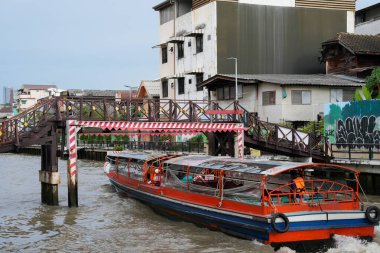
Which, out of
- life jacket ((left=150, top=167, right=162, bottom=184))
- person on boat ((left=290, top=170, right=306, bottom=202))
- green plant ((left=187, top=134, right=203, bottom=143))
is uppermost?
green plant ((left=187, top=134, right=203, bottom=143))

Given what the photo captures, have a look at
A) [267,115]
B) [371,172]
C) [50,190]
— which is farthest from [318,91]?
[50,190]

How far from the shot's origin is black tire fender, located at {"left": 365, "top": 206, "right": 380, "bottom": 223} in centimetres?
1694

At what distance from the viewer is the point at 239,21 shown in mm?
52281

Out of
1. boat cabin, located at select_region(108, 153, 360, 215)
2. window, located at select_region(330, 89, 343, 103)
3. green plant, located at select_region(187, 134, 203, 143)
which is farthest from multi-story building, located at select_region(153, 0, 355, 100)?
boat cabin, located at select_region(108, 153, 360, 215)

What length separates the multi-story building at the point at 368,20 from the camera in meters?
57.5

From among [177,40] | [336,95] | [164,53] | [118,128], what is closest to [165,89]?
[164,53]

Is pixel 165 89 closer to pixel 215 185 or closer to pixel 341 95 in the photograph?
pixel 341 95

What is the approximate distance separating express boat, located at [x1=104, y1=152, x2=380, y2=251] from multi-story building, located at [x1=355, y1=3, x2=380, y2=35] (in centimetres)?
4098

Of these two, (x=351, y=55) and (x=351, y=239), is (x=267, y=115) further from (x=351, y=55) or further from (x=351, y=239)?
(x=351, y=239)

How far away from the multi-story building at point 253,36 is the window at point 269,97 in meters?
7.04

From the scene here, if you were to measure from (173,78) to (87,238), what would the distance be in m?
39.4

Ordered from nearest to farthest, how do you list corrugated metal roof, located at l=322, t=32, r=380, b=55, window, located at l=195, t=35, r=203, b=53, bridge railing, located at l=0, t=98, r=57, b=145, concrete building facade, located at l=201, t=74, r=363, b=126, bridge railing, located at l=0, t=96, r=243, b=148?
bridge railing, located at l=0, t=98, r=57, b=145 → bridge railing, located at l=0, t=96, r=243, b=148 → concrete building facade, located at l=201, t=74, r=363, b=126 → corrugated metal roof, located at l=322, t=32, r=380, b=55 → window, located at l=195, t=35, r=203, b=53

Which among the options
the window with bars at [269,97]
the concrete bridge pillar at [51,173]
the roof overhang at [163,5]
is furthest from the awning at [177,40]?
the concrete bridge pillar at [51,173]

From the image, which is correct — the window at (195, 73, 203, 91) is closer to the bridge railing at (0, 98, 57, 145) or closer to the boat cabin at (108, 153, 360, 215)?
the bridge railing at (0, 98, 57, 145)
